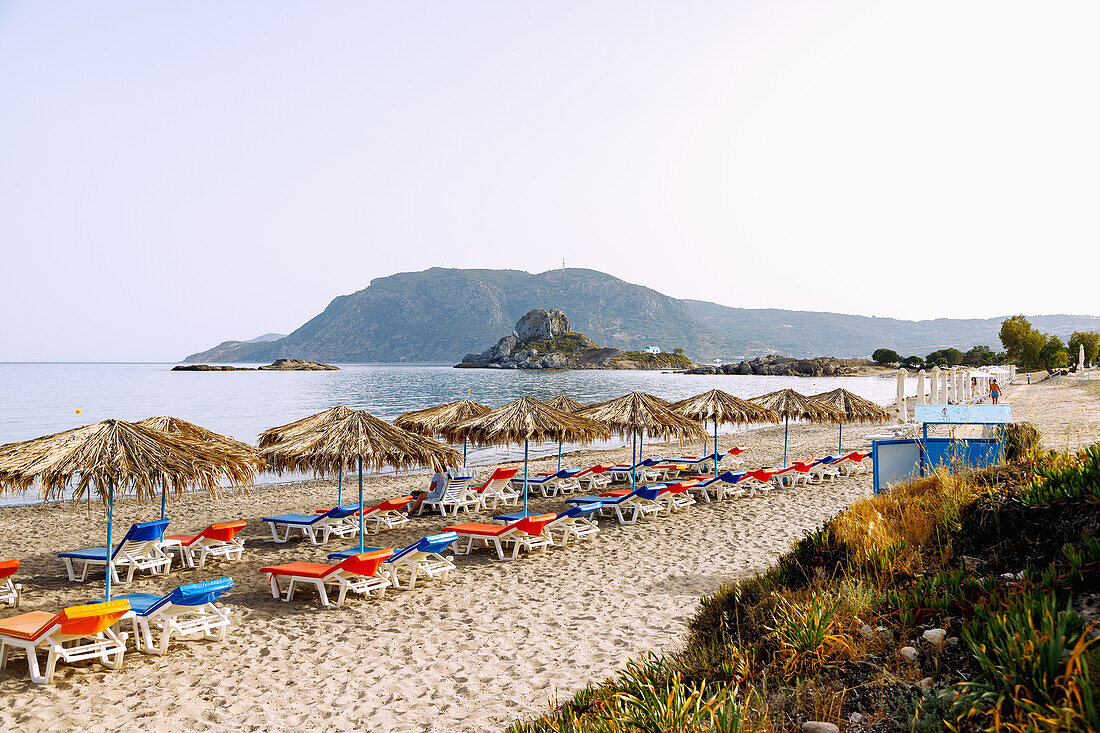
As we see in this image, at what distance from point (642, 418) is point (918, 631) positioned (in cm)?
814

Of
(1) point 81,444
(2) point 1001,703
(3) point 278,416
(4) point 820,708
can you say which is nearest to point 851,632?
(4) point 820,708

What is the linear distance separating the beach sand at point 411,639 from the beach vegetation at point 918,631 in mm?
1154

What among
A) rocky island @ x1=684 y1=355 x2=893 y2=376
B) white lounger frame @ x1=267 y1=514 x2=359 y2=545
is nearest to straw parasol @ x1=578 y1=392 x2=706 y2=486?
white lounger frame @ x1=267 y1=514 x2=359 y2=545

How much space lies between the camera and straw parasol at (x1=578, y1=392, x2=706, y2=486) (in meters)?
11.6

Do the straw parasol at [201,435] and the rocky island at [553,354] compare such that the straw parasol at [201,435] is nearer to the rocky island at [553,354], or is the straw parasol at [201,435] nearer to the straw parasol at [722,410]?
the straw parasol at [722,410]

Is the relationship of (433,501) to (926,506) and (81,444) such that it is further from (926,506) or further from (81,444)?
(926,506)

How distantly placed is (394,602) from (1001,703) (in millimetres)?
5799

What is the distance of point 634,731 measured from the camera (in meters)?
2.78

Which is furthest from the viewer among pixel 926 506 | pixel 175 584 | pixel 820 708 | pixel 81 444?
pixel 175 584

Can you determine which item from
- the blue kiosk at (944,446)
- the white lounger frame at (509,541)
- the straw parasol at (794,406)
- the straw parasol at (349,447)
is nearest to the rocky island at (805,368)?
the straw parasol at (794,406)

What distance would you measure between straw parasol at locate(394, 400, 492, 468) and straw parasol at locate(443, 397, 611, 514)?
1.73ft

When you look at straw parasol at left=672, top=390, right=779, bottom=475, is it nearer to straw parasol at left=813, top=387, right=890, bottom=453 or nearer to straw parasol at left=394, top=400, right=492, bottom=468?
straw parasol at left=813, top=387, right=890, bottom=453

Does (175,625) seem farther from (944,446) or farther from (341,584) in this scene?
(944,446)

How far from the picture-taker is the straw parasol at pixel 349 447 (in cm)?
848
